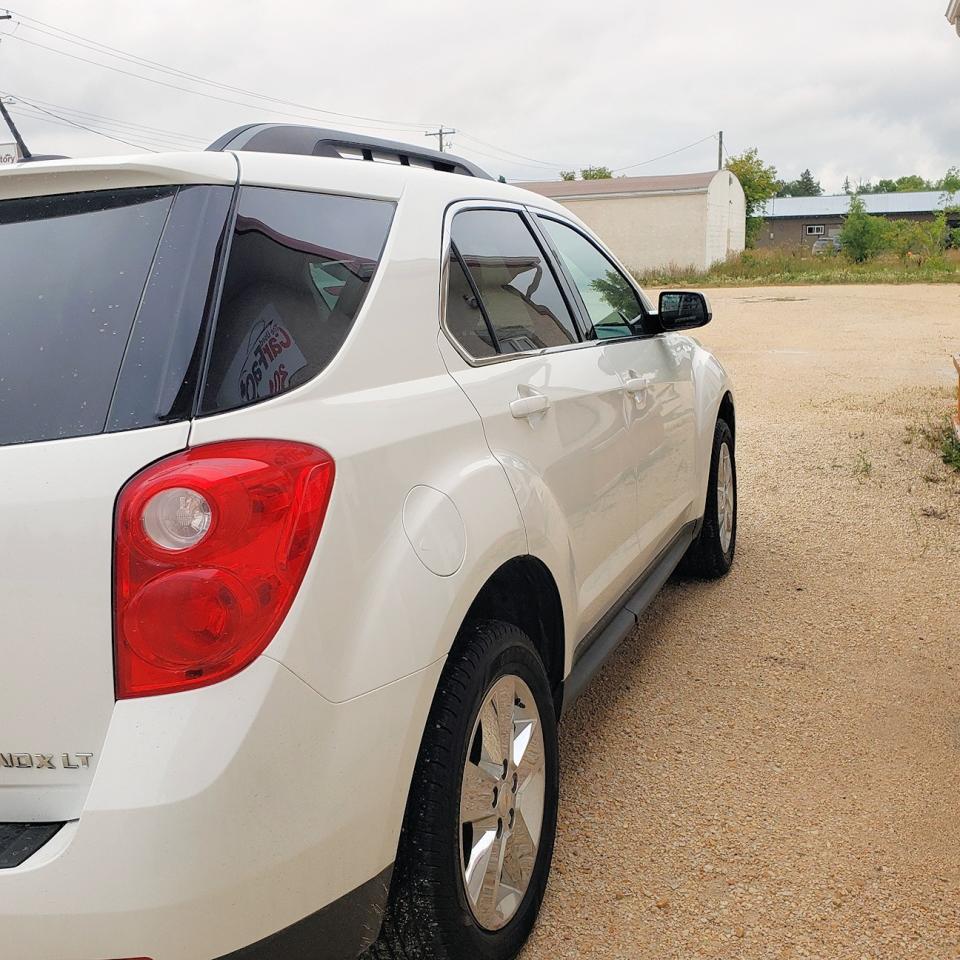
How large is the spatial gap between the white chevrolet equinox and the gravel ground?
51cm

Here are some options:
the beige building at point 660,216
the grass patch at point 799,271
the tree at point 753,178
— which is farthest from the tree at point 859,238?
the tree at point 753,178

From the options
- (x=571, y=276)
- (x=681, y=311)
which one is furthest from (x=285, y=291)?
(x=681, y=311)

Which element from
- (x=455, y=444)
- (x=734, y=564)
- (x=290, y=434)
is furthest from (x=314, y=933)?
(x=734, y=564)

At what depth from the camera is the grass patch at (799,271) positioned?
33000 mm

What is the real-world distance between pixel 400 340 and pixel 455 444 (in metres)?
0.24

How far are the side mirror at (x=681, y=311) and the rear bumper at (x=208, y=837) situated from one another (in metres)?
2.67

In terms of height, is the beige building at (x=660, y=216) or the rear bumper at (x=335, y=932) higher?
the beige building at (x=660, y=216)

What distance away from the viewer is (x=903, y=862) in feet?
9.31

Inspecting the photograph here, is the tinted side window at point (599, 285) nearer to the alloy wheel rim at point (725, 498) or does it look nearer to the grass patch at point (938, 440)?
the alloy wheel rim at point (725, 498)

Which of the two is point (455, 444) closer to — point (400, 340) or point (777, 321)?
point (400, 340)

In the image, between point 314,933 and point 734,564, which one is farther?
point 734,564

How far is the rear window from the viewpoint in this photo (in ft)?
5.52

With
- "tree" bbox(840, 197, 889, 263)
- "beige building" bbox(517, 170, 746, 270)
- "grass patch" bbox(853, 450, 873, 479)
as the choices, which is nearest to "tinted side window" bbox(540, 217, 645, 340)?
"grass patch" bbox(853, 450, 873, 479)

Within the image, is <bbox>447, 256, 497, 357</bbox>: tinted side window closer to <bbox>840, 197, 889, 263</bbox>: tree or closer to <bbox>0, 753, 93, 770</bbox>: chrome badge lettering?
<bbox>0, 753, 93, 770</bbox>: chrome badge lettering
